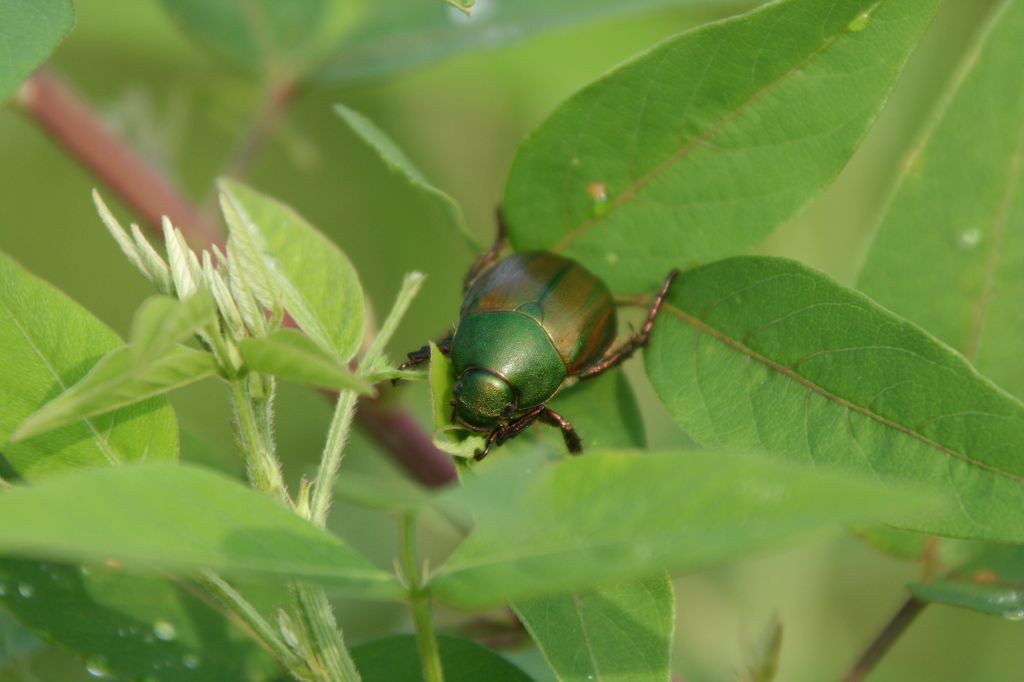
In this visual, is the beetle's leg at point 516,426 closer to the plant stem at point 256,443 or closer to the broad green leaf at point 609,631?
the broad green leaf at point 609,631

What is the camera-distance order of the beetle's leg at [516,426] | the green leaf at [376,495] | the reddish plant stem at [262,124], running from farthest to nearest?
the reddish plant stem at [262,124] < the beetle's leg at [516,426] < the green leaf at [376,495]

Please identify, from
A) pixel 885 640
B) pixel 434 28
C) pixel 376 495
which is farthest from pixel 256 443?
pixel 434 28

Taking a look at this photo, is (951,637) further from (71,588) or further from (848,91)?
(71,588)

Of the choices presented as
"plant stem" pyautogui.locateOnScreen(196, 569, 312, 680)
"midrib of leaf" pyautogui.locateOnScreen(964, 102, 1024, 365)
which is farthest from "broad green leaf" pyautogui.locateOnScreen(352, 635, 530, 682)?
"midrib of leaf" pyautogui.locateOnScreen(964, 102, 1024, 365)

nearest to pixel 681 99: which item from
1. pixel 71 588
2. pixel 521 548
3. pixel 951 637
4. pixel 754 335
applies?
pixel 754 335

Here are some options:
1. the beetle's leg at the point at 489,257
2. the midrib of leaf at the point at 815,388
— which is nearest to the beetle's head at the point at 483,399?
the beetle's leg at the point at 489,257

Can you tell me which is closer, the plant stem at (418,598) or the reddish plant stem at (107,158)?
the plant stem at (418,598)

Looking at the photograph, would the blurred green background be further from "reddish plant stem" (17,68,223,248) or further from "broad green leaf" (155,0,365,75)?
"reddish plant stem" (17,68,223,248)
